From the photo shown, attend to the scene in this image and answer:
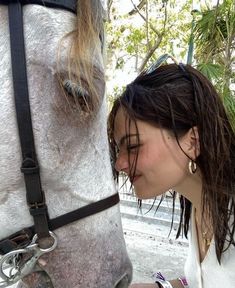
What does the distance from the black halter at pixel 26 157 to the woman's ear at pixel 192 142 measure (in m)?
0.39

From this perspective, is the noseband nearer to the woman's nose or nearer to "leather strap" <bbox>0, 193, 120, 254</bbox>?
"leather strap" <bbox>0, 193, 120, 254</bbox>

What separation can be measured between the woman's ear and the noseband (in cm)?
36

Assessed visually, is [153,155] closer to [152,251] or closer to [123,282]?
[123,282]

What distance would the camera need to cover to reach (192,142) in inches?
52.1

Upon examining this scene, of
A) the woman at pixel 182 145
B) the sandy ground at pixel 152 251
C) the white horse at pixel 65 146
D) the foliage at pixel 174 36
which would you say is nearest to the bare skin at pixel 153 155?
the woman at pixel 182 145

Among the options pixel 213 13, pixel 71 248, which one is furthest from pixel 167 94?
pixel 213 13

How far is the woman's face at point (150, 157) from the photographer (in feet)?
4.21

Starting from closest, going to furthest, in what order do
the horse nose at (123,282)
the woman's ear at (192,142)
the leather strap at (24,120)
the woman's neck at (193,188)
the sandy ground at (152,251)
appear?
the leather strap at (24,120) → the horse nose at (123,282) → the woman's ear at (192,142) → the woman's neck at (193,188) → the sandy ground at (152,251)

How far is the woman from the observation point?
4.20ft

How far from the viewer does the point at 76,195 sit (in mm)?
1119

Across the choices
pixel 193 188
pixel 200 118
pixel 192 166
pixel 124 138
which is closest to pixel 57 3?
pixel 124 138

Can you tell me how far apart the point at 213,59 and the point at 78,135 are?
3.13 meters

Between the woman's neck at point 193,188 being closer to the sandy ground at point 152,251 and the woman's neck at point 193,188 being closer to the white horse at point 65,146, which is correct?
the white horse at point 65,146

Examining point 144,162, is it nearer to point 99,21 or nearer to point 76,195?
point 76,195
